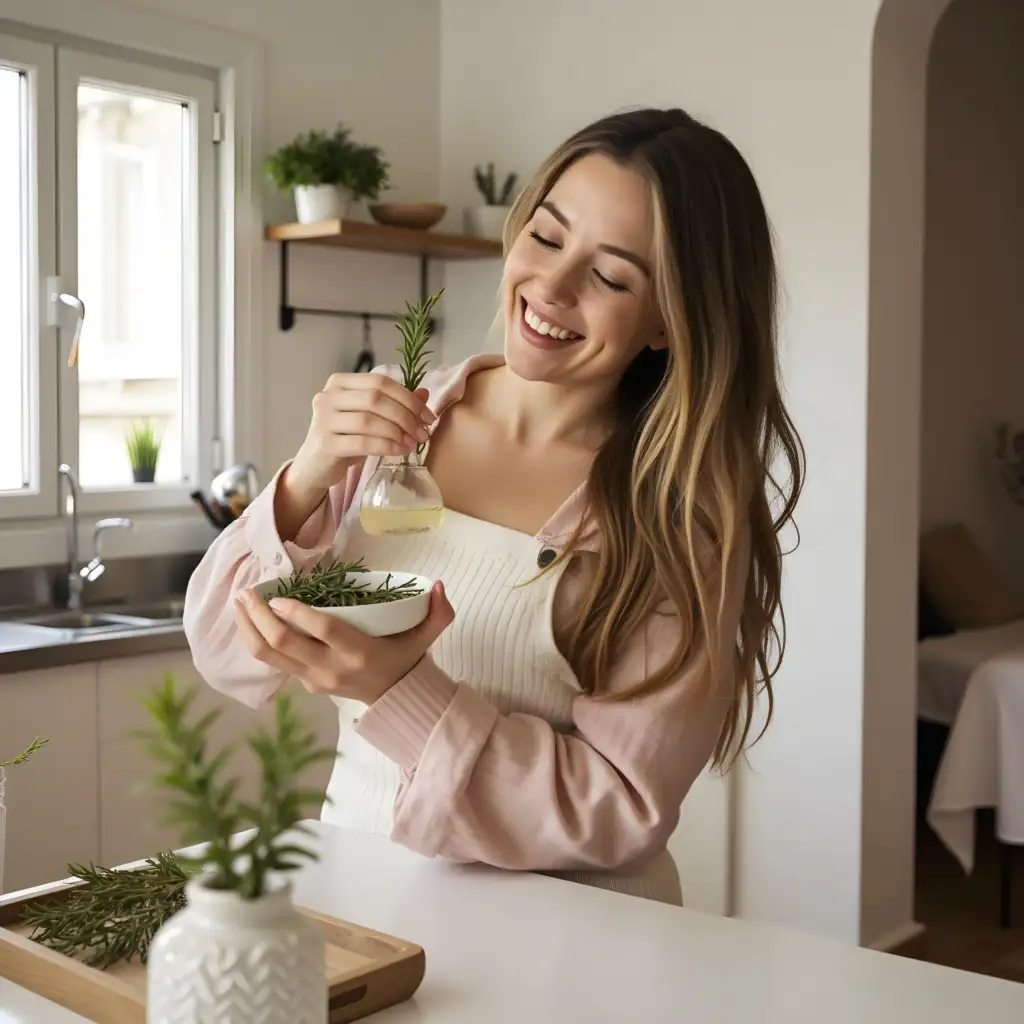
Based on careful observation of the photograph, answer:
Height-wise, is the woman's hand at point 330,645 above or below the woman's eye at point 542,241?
below

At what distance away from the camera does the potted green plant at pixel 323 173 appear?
328cm

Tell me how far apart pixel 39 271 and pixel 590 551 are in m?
1.98

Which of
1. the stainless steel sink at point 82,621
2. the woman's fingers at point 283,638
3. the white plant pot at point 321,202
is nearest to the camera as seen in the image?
the woman's fingers at point 283,638

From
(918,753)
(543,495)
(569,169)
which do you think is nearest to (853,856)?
(918,753)

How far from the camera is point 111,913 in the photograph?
1058mm

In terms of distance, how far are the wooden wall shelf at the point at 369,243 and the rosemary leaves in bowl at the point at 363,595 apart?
84.8 inches

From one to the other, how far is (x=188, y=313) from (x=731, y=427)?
2186 millimetres

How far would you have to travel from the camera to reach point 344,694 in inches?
47.8

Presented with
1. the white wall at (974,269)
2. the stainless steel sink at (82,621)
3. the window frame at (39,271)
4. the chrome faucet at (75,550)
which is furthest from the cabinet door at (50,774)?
the white wall at (974,269)

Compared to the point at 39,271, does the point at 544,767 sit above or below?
below

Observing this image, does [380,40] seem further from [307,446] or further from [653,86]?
[307,446]

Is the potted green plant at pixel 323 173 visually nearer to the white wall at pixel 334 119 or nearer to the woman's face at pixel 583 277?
the white wall at pixel 334 119

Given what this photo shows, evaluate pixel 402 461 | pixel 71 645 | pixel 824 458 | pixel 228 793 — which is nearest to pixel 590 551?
pixel 402 461

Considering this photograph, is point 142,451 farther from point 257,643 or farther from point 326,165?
point 257,643
